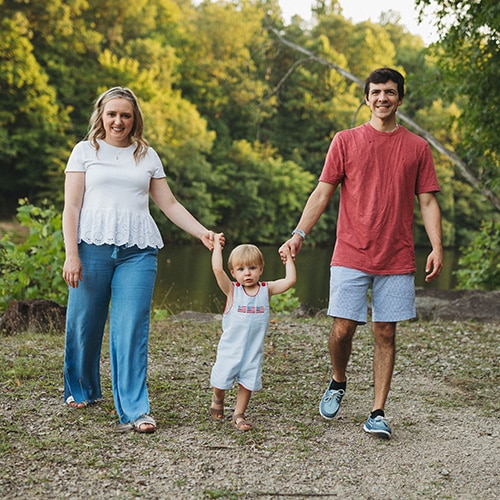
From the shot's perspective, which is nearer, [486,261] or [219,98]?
[486,261]

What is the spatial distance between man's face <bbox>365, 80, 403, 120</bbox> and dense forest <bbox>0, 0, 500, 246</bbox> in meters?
8.16

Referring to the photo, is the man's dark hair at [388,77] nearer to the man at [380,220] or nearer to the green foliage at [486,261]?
the man at [380,220]

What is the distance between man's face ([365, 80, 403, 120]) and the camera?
4277 mm

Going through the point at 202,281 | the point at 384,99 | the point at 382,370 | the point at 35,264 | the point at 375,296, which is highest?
the point at 384,99

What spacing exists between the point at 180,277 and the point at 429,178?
15347 millimetres

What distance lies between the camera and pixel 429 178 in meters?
4.38

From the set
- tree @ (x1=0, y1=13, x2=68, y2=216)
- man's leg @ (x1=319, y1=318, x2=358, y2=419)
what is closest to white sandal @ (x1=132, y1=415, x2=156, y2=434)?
man's leg @ (x1=319, y1=318, x2=358, y2=419)

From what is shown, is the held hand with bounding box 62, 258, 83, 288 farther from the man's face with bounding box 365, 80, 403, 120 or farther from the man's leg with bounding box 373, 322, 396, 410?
the man's face with bounding box 365, 80, 403, 120

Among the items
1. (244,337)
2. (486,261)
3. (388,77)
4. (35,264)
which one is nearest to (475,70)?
A: (486,261)

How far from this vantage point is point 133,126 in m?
4.34

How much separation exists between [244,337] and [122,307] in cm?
71

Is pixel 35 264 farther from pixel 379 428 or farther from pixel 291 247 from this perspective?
pixel 379 428

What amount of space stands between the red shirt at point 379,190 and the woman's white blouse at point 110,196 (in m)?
1.12

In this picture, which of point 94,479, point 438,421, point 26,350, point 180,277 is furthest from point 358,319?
point 180,277
